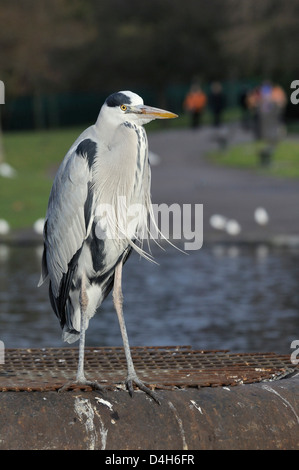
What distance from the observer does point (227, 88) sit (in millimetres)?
67688

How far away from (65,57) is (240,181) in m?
44.1

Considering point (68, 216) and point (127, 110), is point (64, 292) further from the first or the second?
point (127, 110)

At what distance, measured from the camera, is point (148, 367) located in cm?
652

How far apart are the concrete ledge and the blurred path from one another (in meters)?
11.3

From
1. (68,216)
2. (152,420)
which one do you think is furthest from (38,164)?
(152,420)

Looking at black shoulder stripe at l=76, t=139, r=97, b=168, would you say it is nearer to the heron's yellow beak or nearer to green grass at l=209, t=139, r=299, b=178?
the heron's yellow beak

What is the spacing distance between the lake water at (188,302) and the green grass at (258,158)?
1215 cm

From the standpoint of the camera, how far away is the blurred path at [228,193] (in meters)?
17.9

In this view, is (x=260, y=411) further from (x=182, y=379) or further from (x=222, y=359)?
(x=222, y=359)

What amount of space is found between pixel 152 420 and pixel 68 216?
1.25 m

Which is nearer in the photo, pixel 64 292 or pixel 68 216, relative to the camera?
pixel 68 216

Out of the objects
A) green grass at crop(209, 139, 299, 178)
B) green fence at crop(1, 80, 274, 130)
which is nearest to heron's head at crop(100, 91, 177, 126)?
green grass at crop(209, 139, 299, 178)

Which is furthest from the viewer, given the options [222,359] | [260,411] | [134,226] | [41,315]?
Answer: [41,315]
